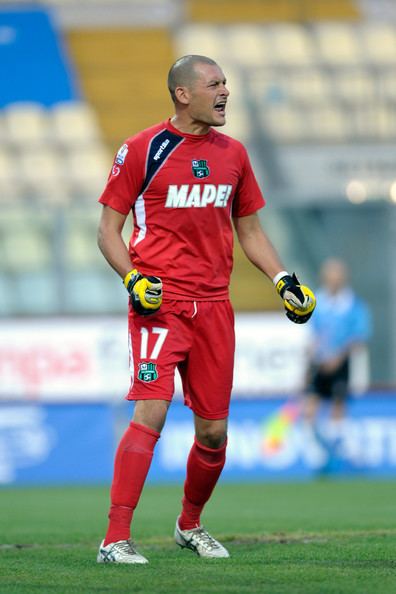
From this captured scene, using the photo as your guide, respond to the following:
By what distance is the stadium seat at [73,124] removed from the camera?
21.7 metres

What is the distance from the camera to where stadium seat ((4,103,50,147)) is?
70.9ft

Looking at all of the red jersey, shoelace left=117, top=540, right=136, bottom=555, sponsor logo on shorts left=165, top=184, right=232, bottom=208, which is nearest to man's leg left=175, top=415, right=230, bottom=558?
shoelace left=117, top=540, right=136, bottom=555

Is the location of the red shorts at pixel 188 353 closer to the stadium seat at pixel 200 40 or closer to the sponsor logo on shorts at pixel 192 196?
the sponsor logo on shorts at pixel 192 196

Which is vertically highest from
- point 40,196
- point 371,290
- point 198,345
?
point 40,196

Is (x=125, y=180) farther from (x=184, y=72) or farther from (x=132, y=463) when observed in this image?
(x=132, y=463)

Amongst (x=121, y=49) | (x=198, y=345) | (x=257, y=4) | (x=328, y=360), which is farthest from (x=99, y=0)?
(x=198, y=345)

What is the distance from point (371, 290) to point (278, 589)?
544 inches

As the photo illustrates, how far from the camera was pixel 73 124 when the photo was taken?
22141 millimetres

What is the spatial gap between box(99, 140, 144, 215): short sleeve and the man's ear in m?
0.31

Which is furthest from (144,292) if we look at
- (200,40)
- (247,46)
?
(200,40)

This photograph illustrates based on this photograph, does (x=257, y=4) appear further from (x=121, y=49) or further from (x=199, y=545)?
(x=199, y=545)

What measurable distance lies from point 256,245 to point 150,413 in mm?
1070

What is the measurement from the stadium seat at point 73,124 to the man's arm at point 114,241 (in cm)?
1574

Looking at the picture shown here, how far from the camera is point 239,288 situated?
19.0 meters
